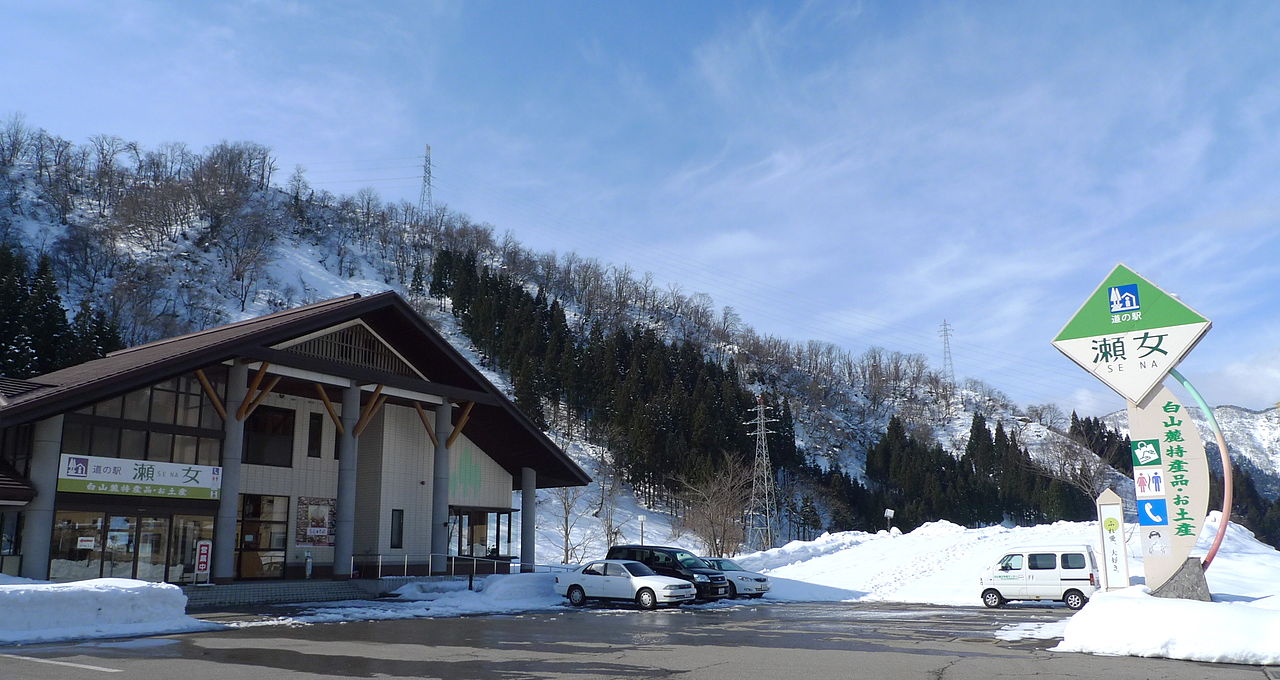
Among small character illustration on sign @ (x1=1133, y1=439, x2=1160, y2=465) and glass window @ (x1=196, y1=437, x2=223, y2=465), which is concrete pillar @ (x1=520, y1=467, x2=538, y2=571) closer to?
glass window @ (x1=196, y1=437, x2=223, y2=465)

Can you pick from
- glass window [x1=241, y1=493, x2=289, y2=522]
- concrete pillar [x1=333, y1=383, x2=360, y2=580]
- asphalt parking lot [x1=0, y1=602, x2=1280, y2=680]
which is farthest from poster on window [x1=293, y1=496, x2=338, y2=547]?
asphalt parking lot [x1=0, y1=602, x2=1280, y2=680]

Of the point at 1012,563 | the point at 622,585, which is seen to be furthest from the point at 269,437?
the point at 1012,563

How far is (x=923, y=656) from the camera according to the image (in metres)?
11.6

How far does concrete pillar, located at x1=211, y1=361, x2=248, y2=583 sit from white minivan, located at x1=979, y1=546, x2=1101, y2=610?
19488 mm

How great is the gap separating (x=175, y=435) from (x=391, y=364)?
7.29 metres

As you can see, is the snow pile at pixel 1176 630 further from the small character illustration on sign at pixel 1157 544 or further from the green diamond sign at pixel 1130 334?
the green diamond sign at pixel 1130 334

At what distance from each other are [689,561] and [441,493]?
338 inches

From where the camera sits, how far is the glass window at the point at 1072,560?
73.4 feet

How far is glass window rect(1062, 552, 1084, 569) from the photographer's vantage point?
73.4 ft

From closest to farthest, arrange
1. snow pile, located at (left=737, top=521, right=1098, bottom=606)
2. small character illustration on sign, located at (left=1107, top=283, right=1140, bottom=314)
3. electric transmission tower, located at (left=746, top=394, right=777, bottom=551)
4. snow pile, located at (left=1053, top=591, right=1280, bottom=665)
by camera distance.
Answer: snow pile, located at (left=1053, top=591, right=1280, bottom=665), small character illustration on sign, located at (left=1107, top=283, right=1140, bottom=314), snow pile, located at (left=737, top=521, right=1098, bottom=606), electric transmission tower, located at (left=746, top=394, right=777, bottom=551)

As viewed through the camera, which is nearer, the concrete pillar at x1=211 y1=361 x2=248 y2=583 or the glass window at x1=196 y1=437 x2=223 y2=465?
the concrete pillar at x1=211 y1=361 x2=248 y2=583

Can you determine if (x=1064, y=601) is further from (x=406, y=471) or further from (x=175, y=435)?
(x=175, y=435)

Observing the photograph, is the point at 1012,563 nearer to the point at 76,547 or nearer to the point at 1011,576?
the point at 1011,576

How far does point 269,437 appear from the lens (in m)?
27.5
